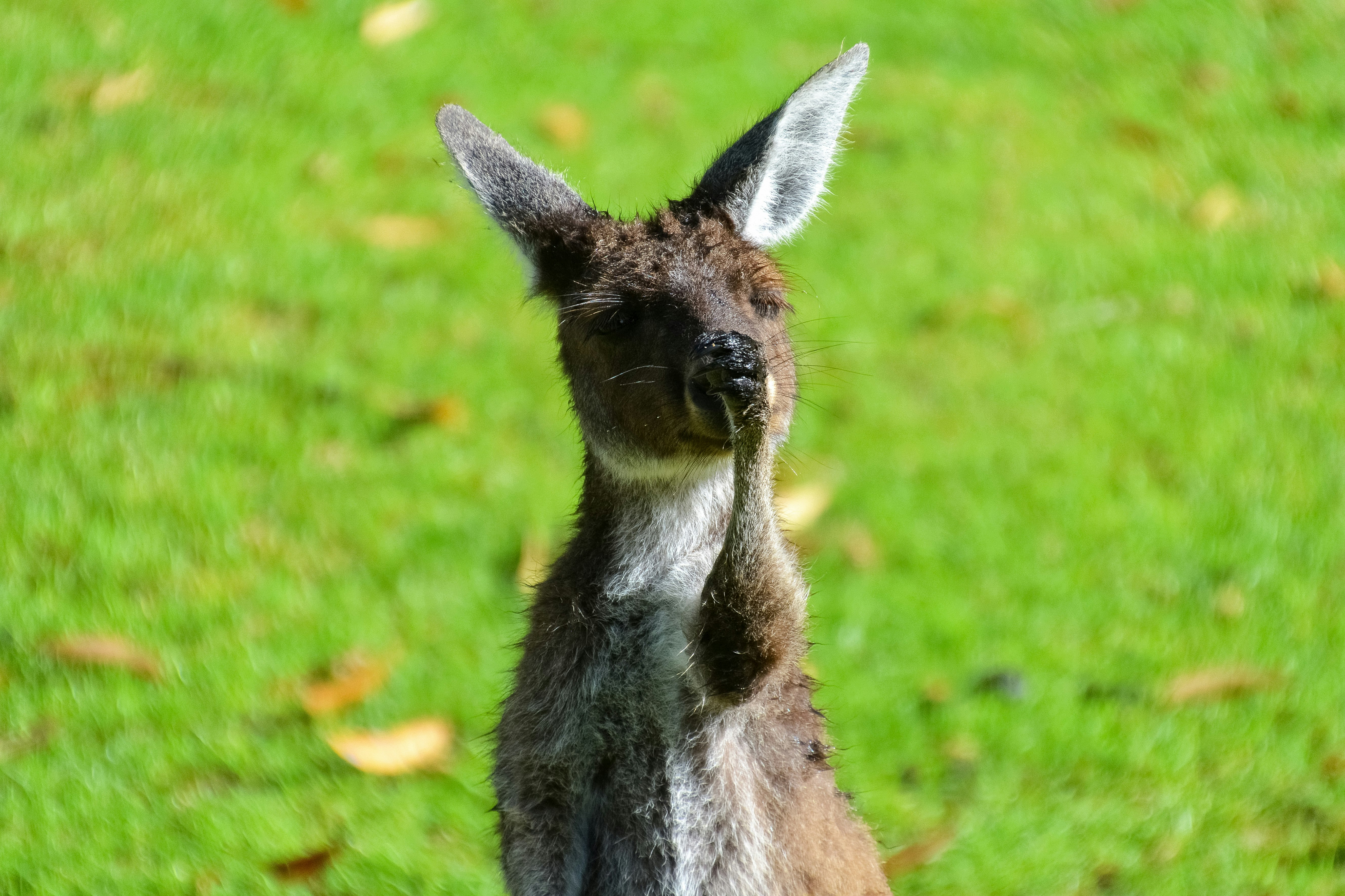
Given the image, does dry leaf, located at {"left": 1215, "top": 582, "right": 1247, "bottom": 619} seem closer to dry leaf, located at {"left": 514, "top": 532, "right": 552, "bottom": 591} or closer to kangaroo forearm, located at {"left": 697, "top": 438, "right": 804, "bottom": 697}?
dry leaf, located at {"left": 514, "top": 532, "right": 552, "bottom": 591}

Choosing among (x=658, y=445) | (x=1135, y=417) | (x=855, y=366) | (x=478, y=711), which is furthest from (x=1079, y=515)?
(x=658, y=445)

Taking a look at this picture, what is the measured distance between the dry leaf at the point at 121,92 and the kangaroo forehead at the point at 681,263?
473 cm

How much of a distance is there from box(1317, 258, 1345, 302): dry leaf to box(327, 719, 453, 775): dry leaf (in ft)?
17.2

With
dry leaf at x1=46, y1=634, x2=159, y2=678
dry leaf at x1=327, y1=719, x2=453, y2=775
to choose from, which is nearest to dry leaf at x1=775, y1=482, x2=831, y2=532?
dry leaf at x1=327, y1=719, x2=453, y2=775

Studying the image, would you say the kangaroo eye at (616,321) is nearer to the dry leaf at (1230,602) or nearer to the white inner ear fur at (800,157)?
the white inner ear fur at (800,157)

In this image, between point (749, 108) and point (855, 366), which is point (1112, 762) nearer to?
point (855, 366)

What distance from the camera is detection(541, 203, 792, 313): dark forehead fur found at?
3623mm

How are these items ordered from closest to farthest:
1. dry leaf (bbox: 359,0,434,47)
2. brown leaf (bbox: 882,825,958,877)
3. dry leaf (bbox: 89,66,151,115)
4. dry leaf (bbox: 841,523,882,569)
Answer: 1. brown leaf (bbox: 882,825,958,877)
2. dry leaf (bbox: 841,523,882,569)
3. dry leaf (bbox: 89,66,151,115)
4. dry leaf (bbox: 359,0,434,47)

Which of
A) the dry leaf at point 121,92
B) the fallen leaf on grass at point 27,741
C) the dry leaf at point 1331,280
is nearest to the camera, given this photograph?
the fallen leaf on grass at point 27,741

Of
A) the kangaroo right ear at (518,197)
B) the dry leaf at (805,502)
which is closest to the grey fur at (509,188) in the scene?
the kangaroo right ear at (518,197)

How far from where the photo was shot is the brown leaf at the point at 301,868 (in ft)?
14.7

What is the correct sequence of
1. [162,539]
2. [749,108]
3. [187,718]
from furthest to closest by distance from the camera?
[749,108] → [162,539] → [187,718]

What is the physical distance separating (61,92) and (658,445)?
17.7 ft

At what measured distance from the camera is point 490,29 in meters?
8.54
